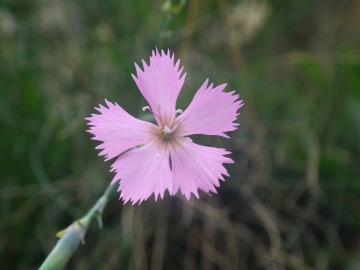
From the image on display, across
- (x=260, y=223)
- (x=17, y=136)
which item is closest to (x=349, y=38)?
(x=260, y=223)

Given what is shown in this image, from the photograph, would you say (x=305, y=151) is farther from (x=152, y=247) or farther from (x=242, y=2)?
(x=242, y=2)

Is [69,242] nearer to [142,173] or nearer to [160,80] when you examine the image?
[142,173]

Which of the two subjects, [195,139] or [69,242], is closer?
[69,242]

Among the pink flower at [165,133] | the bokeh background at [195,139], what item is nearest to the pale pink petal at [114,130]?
the pink flower at [165,133]

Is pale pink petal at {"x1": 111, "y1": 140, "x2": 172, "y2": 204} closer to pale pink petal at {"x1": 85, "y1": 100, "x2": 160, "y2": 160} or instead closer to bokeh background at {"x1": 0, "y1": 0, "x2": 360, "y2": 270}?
pale pink petal at {"x1": 85, "y1": 100, "x2": 160, "y2": 160}

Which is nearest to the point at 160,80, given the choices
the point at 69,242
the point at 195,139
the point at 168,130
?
the point at 168,130
